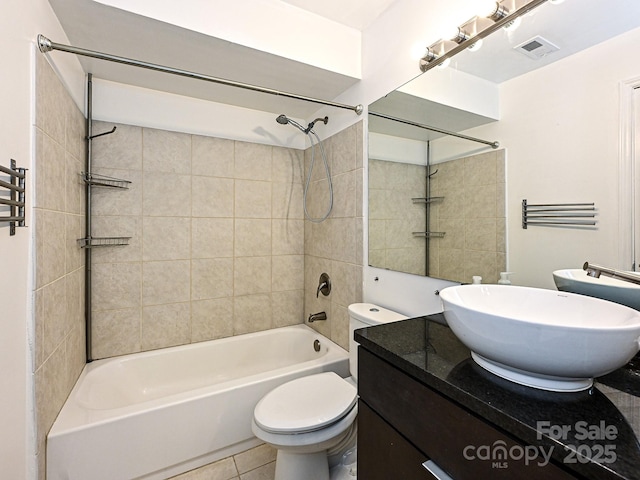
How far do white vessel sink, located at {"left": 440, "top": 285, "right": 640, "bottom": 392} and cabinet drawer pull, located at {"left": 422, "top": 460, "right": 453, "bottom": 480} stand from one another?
0.78 feet

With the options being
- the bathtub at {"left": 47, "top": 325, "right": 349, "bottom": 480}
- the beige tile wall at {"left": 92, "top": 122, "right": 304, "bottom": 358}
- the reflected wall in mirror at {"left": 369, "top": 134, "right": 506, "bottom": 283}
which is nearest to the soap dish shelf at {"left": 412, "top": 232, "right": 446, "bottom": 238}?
the reflected wall in mirror at {"left": 369, "top": 134, "right": 506, "bottom": 283}

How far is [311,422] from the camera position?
1.24 metres

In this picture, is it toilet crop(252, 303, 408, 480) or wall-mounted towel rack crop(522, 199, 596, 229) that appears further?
toilet crop(252, 303, 408, 480)

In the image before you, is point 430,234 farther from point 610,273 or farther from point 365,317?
point 610,273

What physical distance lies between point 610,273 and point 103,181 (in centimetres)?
240

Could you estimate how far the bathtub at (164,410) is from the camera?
4.27ft

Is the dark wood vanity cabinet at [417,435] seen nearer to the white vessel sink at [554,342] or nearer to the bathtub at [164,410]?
the white vessel sink at [554,342]

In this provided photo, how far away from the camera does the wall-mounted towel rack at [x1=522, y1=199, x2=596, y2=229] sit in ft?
2.97

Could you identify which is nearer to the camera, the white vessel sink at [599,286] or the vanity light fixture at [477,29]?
the white vessel sink at [599,286]

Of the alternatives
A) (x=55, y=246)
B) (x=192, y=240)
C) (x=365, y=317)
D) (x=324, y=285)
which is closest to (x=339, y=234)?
(x=324, y=285)

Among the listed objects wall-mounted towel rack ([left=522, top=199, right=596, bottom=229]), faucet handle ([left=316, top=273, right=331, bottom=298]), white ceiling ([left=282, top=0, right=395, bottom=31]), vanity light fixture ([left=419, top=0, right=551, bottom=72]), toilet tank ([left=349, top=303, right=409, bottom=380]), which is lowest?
toilet tank ([left=349, top=303, right=409, bottom=380])

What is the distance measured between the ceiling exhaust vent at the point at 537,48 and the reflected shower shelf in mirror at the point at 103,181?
6.95ft

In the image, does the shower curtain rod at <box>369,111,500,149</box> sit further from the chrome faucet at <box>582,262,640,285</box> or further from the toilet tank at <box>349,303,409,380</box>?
the toilet tank at <box>349,303,409,380</box>

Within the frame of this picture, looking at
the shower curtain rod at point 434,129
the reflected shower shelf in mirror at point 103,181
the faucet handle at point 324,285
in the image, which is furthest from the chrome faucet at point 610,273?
the reflected shower shelf in mirror at point 103,181
